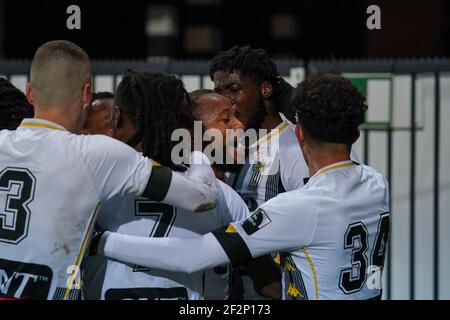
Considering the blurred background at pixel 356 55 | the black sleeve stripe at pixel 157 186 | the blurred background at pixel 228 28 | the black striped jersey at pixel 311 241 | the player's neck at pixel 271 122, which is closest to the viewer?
the black sleeve stripe at pixel 157 186

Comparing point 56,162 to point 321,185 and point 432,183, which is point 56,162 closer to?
point 321,185

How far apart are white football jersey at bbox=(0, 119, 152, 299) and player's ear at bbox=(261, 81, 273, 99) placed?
5.12 feet

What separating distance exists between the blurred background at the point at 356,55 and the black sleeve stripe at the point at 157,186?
3.56 metres

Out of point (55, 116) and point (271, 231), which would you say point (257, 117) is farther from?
point (55, 116)

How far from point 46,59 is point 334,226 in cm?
119

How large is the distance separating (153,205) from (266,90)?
151 cm

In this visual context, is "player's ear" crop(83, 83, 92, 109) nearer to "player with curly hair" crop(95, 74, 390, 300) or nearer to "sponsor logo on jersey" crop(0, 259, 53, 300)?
"player with curly hair" crop(95, 74, 390, 300)

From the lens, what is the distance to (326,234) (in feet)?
9.31

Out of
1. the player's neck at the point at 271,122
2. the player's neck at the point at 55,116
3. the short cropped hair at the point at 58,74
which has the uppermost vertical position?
the short cropped hair at the point at 58,74

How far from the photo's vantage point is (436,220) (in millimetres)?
6402

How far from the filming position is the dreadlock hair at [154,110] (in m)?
2.91

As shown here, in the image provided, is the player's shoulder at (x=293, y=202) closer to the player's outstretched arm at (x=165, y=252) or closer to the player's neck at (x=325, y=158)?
the player's neck at (x=325, y=158)

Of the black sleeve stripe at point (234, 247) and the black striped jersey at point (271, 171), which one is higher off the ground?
the black striped jersey at point (271, 171)

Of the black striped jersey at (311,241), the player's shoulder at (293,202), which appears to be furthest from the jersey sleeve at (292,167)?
the player's shoulder at (293,202)
